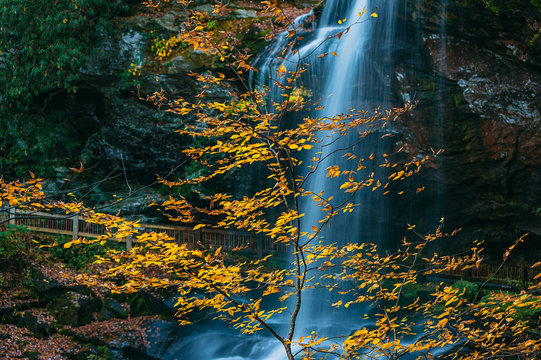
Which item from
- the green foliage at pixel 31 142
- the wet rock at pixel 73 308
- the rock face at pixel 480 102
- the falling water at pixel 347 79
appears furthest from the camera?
the green foliage at pixel 31 142

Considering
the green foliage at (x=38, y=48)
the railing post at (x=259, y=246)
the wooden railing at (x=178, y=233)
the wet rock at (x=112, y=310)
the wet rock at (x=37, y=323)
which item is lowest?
the wet rock at (x=37, y=323)

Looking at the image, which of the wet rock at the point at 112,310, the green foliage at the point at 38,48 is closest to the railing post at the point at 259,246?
the wet rock at the point at 112,310

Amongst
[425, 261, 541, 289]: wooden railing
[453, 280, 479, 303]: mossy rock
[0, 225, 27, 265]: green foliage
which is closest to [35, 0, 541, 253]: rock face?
[425, 261, 541, 289]: wooden railing

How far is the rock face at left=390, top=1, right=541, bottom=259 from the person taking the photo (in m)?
11.0

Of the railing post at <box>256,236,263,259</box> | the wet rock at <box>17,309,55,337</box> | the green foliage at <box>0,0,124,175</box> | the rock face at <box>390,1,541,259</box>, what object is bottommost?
the wet rock at <box>17,309,55,337</box>

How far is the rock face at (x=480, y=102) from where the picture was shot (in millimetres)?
→ 10984

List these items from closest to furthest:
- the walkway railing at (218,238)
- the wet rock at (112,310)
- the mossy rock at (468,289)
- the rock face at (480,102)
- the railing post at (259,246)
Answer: the wet rock at (112,310)
the mossy rock at (468,289)
the rock face at (480,102)
the walkway railing at (218,238)
the railing post at (259,246)

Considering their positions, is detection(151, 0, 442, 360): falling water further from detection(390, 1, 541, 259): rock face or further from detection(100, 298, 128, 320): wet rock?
detection(100, 298, 128, 320): wet rock

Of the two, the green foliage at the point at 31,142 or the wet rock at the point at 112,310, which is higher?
the green foliage at the point at 31,142

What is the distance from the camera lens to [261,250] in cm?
1303

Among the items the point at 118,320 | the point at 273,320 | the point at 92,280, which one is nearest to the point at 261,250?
the point at 273,320

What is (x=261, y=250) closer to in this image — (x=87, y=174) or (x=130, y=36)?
(x=87, y=174)

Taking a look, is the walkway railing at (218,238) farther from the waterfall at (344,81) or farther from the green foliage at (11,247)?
the waterfall at (344,81)

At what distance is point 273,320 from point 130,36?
8.90m
